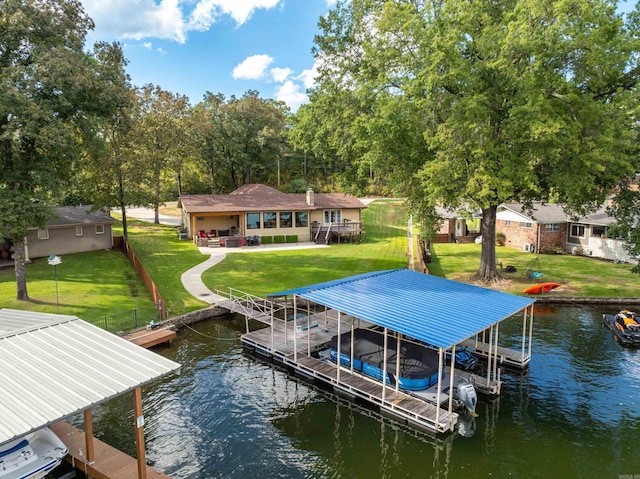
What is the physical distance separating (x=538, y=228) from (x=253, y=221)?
25588 mm

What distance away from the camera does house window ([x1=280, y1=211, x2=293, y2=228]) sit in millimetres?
43125

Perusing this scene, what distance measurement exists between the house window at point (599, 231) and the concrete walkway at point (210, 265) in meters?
22.6

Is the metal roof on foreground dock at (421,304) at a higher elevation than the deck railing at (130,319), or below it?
higher

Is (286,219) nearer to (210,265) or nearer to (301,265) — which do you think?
(301,265)

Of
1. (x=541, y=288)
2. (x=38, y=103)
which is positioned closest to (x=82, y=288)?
(x=38, y=103)

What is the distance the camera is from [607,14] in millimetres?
21828

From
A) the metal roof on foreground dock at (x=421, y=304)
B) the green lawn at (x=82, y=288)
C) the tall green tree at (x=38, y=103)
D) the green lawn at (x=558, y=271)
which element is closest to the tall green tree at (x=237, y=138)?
the green lawn at (x=82, y=288)

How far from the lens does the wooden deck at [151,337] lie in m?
19.1

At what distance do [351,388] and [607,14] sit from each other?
21.9 meters

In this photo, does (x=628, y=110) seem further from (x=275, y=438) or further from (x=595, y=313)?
(x=275, y=438)

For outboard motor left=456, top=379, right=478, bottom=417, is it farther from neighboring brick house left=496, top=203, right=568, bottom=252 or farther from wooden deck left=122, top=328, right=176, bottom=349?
neighboring brick house left=496, top=203, right=568, bottom=252

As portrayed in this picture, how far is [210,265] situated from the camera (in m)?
32.4

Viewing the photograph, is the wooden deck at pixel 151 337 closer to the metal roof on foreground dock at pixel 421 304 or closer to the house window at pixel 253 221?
the metal roof on foreground dock at pixel 421 304

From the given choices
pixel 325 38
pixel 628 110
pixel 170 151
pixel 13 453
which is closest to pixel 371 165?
pixel 325 38
